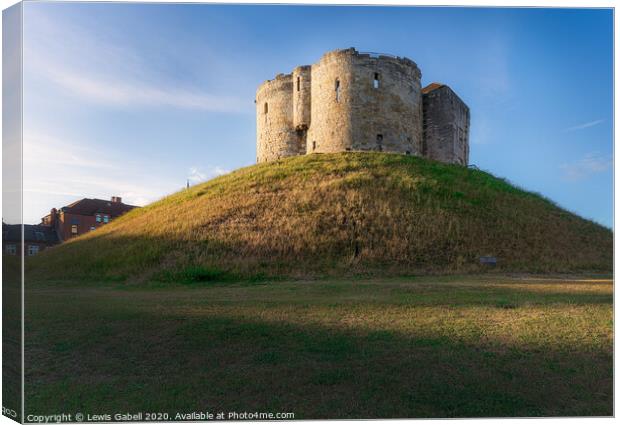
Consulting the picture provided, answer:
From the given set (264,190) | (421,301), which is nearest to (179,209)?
(264,190)

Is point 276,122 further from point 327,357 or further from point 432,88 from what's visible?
point 327,357

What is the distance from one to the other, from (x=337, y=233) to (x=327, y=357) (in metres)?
12.7

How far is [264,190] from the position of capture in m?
23.9

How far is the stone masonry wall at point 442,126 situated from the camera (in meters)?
33.4

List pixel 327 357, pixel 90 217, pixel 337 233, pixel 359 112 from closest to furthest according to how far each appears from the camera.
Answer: pixel 327 357 < pixel 337 233 < pixel 90 217 < pixel 359 112

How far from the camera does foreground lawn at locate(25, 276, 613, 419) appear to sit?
4.68 meters

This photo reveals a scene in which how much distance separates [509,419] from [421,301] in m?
5.32

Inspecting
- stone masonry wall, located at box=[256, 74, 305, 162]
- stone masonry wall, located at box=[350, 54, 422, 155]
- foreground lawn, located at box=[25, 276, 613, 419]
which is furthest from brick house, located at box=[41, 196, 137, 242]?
stone masonry wall, located at box=[350, 54, 422, 155]

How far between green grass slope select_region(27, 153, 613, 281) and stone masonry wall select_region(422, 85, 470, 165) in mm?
7378

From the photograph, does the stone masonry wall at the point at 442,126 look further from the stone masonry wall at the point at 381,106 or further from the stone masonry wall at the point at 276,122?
the stone masonry wall at the point at 276,122

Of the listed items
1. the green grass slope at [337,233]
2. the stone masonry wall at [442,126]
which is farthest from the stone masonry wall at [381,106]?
the green grass slope at [337,233]

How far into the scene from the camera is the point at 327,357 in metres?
5.73

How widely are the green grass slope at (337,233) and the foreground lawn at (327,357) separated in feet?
21.8

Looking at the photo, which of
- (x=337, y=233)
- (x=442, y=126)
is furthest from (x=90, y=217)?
(x=442, y=126)
